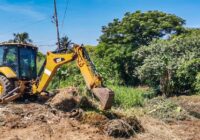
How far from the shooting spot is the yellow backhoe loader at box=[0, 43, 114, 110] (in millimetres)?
11562

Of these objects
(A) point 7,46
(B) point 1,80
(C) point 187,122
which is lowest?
(C) point 187,122

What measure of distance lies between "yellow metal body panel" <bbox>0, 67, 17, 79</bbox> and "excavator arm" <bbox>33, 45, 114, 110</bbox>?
0.76m

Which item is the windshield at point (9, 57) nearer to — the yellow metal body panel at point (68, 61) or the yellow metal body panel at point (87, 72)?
the yellow metal body panel at point (68, 61)

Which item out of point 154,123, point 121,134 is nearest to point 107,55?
point 154,123

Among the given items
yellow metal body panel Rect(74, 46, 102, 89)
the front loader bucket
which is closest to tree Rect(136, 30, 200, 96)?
yellow metal body panel Rect(74, 46, 102, 89)

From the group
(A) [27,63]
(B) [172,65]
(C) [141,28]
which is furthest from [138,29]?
(A) [27,63]

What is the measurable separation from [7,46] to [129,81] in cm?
1416

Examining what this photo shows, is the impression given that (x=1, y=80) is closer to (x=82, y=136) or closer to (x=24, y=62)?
(x=24, y=62)

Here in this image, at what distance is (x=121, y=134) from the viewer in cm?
1016

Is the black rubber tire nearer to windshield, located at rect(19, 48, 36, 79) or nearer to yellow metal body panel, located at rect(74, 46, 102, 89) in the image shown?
windshield, located at rect(19, 48, 36, 79)

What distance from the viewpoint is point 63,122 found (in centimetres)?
1066

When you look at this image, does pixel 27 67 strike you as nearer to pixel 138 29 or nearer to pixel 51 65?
pixel 51 65

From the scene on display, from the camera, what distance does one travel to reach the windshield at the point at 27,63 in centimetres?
1325

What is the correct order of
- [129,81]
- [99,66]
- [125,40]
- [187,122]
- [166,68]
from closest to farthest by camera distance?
[187,122], [166,68], [99,66], [129,81], [125,40]
